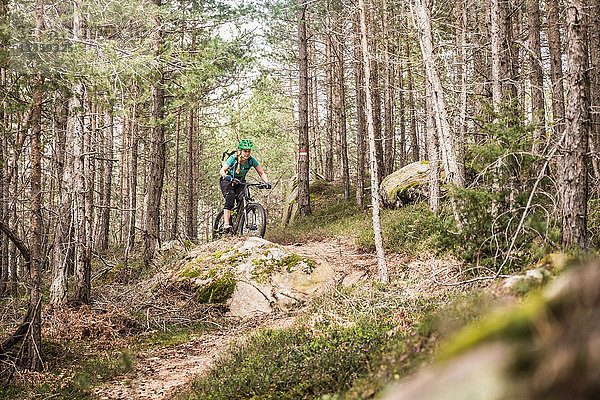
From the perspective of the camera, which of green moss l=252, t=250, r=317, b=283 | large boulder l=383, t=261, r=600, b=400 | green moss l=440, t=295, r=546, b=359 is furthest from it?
green moss l=252, t=250, r=317, b=283

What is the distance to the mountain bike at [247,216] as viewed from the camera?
36.6ft

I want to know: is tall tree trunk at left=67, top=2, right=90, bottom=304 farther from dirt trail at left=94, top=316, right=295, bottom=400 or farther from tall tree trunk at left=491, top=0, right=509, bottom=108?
tall tree trunk at left=491, top=0, right=509, bottom=108

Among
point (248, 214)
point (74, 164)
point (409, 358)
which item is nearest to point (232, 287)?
point (248, 214)

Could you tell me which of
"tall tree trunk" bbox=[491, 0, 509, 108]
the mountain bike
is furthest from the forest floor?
"tall tree trunk" bbox=[491, 0, 509, 108]

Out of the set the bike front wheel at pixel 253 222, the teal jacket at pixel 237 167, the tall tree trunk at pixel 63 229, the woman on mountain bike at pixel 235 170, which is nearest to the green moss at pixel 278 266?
the bike front wheel at pixel 253 222

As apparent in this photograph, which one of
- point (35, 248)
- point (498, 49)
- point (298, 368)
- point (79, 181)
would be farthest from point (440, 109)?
point (35, 248)

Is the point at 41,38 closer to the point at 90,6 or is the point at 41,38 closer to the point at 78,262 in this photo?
the point at 90,6

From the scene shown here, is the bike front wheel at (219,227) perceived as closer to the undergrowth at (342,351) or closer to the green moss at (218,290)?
the green moss at (218,290)

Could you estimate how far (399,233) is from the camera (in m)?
10.8

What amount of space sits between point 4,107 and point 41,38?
4.41 feet

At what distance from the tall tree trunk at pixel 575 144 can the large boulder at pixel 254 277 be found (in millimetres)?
5793

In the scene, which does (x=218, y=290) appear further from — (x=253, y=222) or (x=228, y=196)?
(x=228, y=196)

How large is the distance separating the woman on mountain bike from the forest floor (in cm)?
221

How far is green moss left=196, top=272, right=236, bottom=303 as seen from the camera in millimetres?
9766
